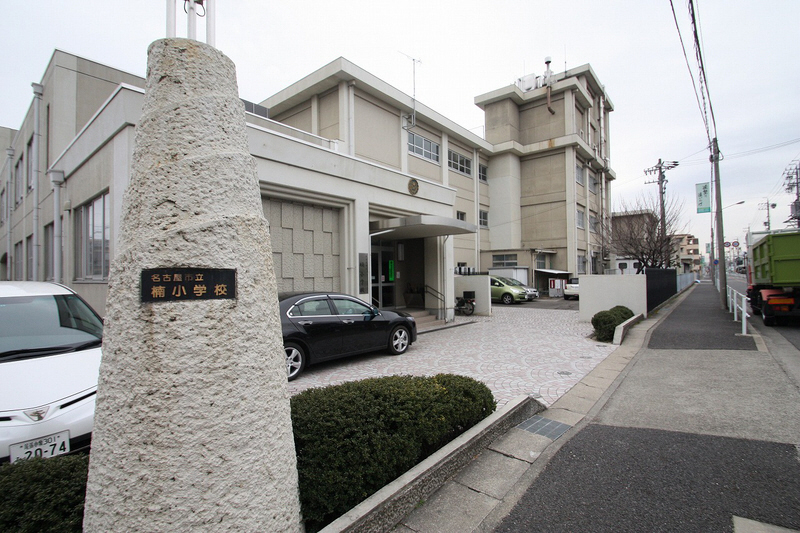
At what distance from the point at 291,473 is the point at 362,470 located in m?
0.68

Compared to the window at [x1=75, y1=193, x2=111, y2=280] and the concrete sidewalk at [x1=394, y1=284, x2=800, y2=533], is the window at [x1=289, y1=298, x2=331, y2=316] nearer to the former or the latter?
the window at [x1=75, y1=193, x2=111, y2=280]

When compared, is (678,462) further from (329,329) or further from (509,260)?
(509,260)

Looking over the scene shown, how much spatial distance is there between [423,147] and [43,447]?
22602mm

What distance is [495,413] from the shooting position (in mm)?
4199

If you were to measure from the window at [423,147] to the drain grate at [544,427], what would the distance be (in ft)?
63.7

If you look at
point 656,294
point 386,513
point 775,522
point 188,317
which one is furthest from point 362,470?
point 656,294

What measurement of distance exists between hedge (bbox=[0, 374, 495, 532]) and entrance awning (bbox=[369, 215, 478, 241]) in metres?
7.74

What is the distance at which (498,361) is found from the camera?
805 centimetres

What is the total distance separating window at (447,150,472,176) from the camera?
26438 mm

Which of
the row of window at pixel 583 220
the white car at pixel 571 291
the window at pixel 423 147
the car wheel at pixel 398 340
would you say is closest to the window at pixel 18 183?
the car wheel at pixel 398 340

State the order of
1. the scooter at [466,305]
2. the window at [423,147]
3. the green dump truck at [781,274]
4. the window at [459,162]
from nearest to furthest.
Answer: the green dump truck at [781,274], the scooter at [466,305], the window at [423,147], the window at [459,162]

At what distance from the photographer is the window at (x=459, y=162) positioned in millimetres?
26438

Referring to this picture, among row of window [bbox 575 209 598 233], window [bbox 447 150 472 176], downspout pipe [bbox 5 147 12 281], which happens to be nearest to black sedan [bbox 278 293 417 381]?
downspout pipe [bbox 5 147 12 281]

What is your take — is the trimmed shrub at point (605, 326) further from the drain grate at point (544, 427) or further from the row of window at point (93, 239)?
the row of window at point (93, 239)
